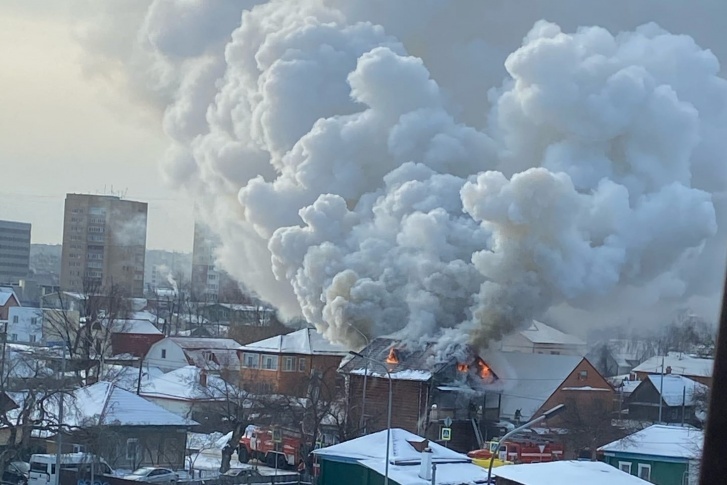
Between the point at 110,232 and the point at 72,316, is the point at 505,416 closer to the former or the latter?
the point at 72,316

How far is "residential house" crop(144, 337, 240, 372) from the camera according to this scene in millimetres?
25578

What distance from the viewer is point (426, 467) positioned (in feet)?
42.1

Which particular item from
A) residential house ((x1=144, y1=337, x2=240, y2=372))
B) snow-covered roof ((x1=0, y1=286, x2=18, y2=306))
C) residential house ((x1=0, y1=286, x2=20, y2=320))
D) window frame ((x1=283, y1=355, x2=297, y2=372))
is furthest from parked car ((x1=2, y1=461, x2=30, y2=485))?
snow-covered roof ((x1=0, y1=286, x2=18, y2=306))

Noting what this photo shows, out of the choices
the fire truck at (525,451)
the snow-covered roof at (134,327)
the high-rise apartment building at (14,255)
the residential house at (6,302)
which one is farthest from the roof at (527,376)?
the high-rise apartment building at (14,255)

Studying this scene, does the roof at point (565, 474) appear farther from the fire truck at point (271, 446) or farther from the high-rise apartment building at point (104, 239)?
the high-rise apartment building at point (104, 239)

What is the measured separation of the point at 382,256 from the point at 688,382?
6.47 metres

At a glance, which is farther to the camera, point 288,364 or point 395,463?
point 288,364

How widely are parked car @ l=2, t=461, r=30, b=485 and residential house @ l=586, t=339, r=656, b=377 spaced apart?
12673 millimetres

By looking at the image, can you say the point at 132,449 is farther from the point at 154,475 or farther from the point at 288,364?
the point at 288,364

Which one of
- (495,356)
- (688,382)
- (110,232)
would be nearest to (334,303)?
(495,356)

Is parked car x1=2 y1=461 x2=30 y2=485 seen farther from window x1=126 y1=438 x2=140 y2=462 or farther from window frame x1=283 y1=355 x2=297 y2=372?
window frame x1=283 y1=355 x2=297 y2=372

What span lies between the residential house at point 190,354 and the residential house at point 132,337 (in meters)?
0.47

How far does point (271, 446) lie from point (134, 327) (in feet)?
39.5

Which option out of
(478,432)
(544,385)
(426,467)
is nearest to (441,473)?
(426,467)
